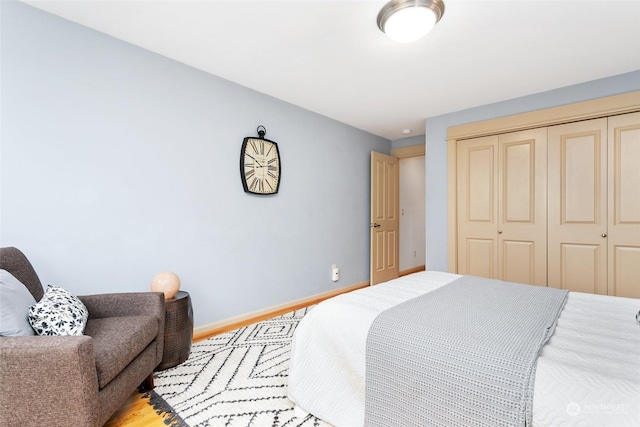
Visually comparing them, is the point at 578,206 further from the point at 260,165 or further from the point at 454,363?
the point at 260,165

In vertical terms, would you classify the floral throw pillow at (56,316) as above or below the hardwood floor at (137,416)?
above

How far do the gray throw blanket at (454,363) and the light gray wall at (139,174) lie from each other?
191 centimetres

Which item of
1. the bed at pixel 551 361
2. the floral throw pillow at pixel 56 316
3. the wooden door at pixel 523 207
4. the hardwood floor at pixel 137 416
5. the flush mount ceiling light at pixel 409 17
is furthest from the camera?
the wooden door at pixel 523 207

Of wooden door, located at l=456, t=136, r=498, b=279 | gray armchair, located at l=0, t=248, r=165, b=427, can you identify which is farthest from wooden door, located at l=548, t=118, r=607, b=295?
gray armchair, located at l=0, t=248, r=165, b=427

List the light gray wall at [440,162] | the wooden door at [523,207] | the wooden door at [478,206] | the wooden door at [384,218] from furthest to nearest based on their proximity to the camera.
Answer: the wooden door at [384,218], the wooden door at [478,206], the light gray wall at [440,162], the wooden door at [523,207]

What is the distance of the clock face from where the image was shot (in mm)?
3008

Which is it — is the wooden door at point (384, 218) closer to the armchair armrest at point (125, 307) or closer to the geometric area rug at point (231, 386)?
the geometric area rug at point (231, 386)

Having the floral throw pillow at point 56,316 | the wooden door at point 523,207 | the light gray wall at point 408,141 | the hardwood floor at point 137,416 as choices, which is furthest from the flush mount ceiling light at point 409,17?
the light gray wall at point 408,141

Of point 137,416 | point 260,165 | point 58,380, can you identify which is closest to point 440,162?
point 260,165

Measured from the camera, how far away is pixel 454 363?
1.12m

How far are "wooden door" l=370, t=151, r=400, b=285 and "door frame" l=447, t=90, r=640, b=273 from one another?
1086 millimetres

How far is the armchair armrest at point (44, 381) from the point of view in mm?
1175

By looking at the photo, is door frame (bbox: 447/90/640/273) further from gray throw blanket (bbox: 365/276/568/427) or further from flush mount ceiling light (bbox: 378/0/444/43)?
gray throw blanket (bbox: 365/276/568/427)

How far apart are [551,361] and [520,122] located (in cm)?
305
